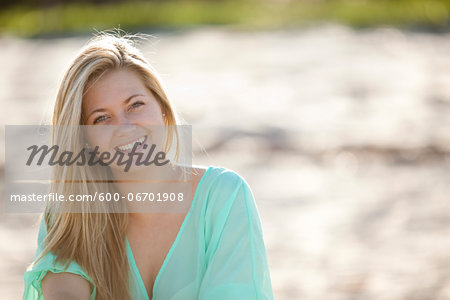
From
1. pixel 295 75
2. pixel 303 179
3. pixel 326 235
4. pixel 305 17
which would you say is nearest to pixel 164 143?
pixel 326 235

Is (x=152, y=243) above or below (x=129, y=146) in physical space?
below

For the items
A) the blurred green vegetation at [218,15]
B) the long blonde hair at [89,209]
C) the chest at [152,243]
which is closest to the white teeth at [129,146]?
the long blonde hair at [89,209]

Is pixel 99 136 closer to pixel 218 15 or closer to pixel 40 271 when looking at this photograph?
pixel 40 271

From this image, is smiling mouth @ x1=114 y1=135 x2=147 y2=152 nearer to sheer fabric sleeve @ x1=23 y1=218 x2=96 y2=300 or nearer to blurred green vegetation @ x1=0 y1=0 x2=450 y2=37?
sheer fabric sleeve @ x1=23 y1=218 x2=96 y2=300

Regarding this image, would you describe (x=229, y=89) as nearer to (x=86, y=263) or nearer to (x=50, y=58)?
(x=50, y=58)

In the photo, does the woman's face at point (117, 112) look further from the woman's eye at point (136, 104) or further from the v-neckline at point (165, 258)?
the v-neckline at point (165, 258)

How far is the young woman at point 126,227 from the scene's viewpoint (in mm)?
1978

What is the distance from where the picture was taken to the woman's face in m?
2.02

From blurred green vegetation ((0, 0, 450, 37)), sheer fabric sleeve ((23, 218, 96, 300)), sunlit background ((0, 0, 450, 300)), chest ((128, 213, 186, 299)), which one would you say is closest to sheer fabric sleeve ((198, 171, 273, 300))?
chest ((128, 213, 186, 299))

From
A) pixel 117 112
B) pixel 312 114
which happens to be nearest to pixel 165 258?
pixel 117 112

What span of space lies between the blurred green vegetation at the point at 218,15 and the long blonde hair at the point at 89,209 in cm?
1208

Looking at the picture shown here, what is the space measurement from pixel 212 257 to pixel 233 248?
7 cm

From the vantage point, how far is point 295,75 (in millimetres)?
Answer: 10234

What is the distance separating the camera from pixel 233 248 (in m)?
1.97
